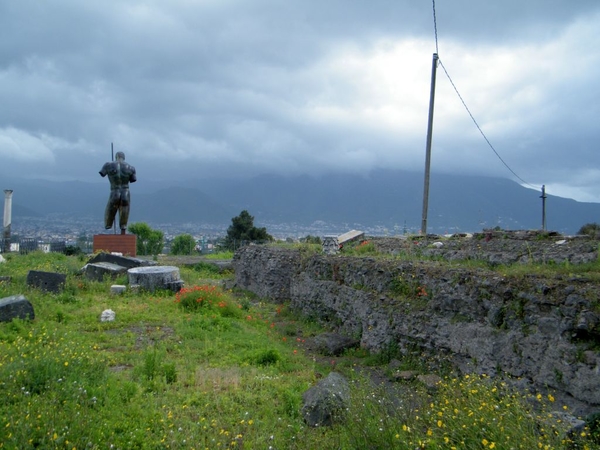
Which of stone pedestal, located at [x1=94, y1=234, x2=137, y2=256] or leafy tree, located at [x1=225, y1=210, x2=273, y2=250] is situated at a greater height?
leafy tree, located at [x1=225, y1=210, x2=273, y2=250]

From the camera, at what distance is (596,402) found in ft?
17.4

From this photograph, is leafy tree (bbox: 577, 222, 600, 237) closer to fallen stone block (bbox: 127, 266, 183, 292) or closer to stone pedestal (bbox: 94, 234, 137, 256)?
fallen stone block (bbox: 127, 266, 183, 292)

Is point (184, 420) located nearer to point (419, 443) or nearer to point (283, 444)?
point (283, 444)

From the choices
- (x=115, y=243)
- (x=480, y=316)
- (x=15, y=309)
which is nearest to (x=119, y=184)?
(x=115, y=243)

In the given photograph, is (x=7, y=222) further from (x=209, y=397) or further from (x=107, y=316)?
(x=209, y=397)

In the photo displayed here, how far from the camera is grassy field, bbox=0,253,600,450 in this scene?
174 inches

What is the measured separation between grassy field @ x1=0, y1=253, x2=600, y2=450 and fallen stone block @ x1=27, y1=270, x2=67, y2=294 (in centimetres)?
232

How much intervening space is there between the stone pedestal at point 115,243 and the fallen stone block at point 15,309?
41.8 ft

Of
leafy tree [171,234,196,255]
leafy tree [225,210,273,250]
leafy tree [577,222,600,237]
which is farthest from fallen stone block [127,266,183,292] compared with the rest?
leafy tree [171,234,196,255]

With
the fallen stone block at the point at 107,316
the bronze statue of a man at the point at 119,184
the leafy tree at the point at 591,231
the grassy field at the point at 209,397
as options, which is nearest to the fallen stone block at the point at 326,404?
the grassy field at the point at 209,397

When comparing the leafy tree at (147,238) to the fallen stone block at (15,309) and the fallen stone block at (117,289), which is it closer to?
the fallen stone block at (117,289)

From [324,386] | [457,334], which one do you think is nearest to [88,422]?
[324,386]

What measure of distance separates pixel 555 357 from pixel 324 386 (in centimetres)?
270

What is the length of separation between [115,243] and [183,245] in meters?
16.1
